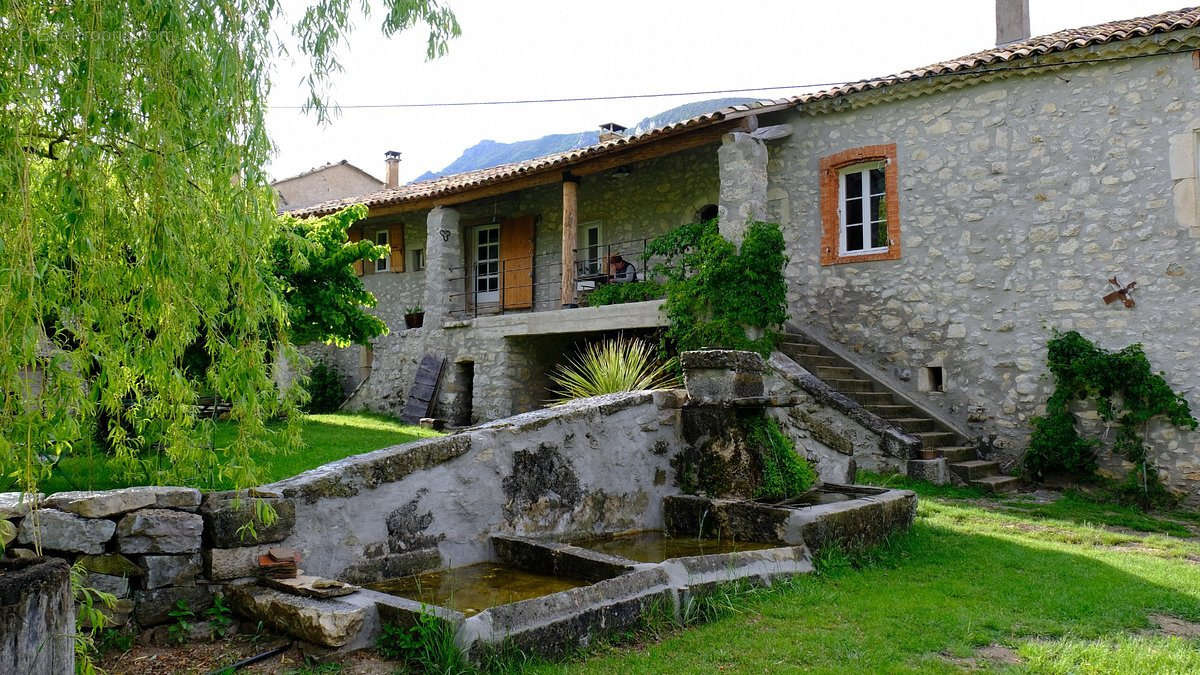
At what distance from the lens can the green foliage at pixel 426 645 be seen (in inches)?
131

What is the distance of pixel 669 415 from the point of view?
6246mm

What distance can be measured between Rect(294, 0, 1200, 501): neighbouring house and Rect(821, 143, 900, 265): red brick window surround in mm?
27

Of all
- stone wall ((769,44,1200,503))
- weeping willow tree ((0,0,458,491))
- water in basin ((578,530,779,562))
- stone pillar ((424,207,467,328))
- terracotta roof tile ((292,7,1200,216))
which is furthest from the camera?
stone pillar ((424,207,467,328))

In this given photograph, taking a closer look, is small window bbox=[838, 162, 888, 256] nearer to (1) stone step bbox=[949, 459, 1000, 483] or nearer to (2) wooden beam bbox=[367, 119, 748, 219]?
(2) wooden beam bbox=[367, 119, 748, 219]

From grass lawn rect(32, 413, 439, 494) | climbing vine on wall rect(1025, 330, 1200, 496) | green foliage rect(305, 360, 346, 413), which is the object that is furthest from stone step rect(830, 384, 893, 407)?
green foliage rect(305, 360, 346, 413)

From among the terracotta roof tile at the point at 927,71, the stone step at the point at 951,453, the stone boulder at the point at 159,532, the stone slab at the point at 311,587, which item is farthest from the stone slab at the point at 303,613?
the terracotta roof tile at the point at 927,71

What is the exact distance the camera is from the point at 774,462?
5941 millimetres

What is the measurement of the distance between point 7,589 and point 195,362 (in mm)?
5871

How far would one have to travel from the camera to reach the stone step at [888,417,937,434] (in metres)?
9.92

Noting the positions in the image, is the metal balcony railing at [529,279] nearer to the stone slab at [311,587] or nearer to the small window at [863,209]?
the small window at [863,209]

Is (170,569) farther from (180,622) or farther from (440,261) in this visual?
(440,261)

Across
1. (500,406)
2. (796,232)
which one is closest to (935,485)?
(796,232)

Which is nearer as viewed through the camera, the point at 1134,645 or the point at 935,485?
the point at 1134,645

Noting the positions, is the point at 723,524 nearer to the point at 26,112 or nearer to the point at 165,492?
the point at 165,492
